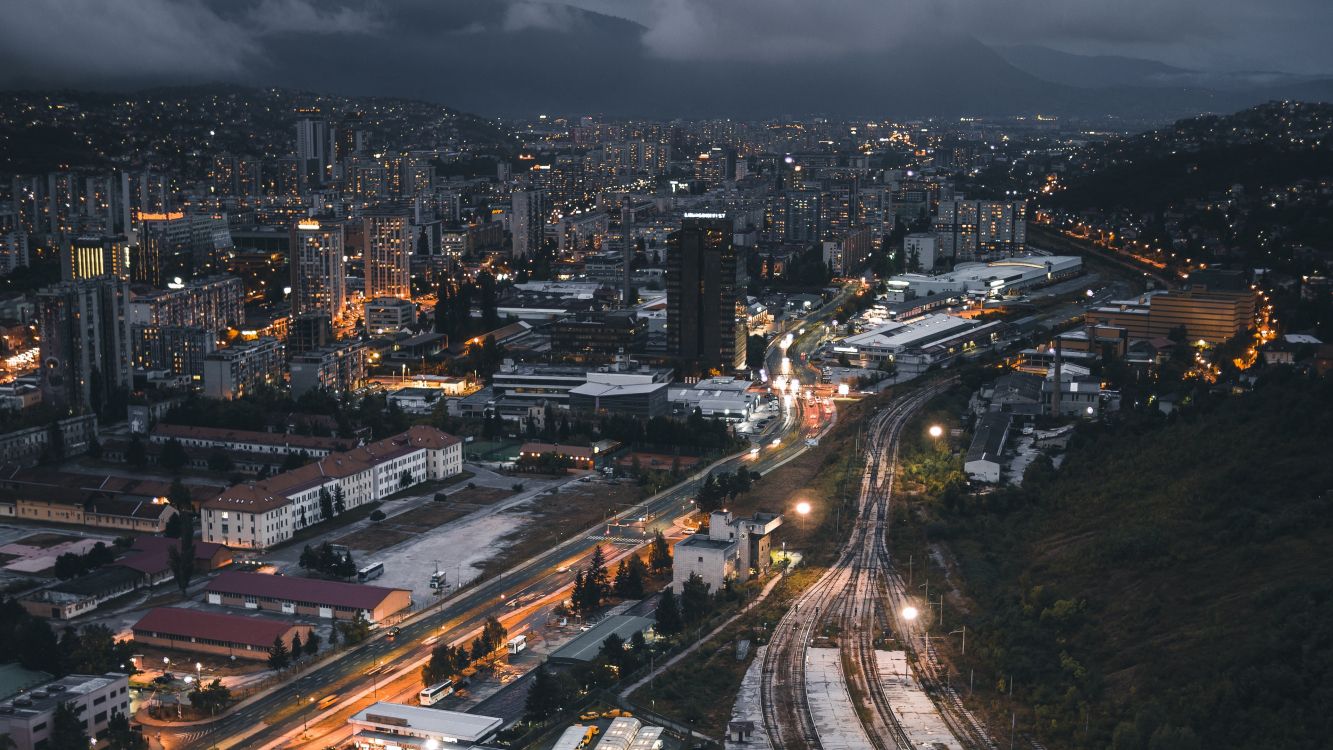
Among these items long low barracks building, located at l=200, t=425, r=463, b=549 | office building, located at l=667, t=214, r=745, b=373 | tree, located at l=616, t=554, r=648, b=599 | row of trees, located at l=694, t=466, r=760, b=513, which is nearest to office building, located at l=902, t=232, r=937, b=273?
office building, located at l=667, t=214, r=745, b=373

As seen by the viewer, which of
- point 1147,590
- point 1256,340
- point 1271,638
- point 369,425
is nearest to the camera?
point 1271,638

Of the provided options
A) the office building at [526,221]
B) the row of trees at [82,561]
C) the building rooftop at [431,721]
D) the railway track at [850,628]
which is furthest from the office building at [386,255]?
the building rooftop at [431,721]

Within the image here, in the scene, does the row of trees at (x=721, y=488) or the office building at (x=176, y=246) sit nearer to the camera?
the row of trees at (x=721, y=488)

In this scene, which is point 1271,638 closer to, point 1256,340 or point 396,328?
point 1256,340

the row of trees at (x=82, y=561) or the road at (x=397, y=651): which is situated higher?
the row of trees at (x=82, y=561)

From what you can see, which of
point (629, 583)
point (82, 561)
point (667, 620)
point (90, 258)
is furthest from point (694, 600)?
point (90, 258)

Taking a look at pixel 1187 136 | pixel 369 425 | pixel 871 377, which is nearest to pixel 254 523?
pixel 369 425

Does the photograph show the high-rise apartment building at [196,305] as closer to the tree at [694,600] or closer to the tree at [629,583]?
the tree at [629,583]
